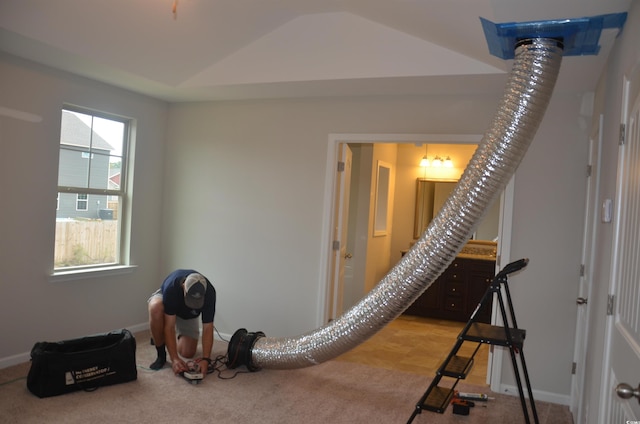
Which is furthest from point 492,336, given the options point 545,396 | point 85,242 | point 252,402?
point 85,242

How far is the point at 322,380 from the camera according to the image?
3994mm

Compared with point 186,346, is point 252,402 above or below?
below

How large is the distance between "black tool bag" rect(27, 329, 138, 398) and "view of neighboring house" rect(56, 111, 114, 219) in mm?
1241

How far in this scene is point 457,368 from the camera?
2.86m

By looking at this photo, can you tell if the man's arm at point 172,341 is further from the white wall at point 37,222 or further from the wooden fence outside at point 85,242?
the wooden fence outside at point 85,242

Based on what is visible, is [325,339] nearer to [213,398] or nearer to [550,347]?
[213,398]

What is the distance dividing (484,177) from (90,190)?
3.51 m

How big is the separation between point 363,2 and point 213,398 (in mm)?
2879

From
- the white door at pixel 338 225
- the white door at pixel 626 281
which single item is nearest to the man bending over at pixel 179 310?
the white door at pixel 338 225

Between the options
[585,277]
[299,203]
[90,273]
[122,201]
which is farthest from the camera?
[122,201]

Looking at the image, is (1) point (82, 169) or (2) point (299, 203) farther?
(2) point (299, 203)

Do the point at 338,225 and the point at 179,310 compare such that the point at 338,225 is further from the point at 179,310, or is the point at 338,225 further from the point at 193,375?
the point at 193,375

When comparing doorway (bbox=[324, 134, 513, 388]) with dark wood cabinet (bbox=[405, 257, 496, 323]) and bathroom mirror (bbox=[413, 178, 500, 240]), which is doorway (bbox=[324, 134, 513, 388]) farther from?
dark wood cabinet (bbox=[405, 257, 496, 323])

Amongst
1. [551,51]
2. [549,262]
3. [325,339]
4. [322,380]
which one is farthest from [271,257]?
[551,51]
